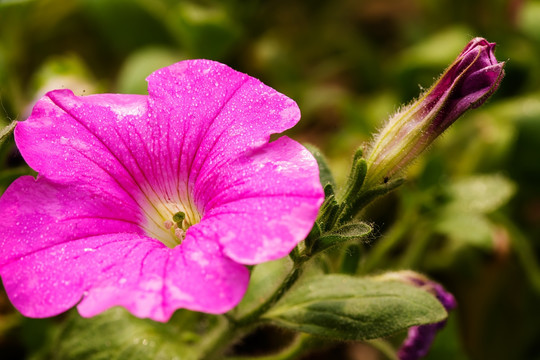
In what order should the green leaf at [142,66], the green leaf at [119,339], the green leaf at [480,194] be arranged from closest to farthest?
the green leaf at [119,339] → the green leaf at [480,194] → the green leaf at [142,66]

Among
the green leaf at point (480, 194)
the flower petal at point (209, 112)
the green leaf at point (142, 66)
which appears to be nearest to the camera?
the flower petal at point (209, 112)

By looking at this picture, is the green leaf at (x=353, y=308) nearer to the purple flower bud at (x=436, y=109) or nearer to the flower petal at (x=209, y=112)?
the purple flower bud at (x=436, y=109)

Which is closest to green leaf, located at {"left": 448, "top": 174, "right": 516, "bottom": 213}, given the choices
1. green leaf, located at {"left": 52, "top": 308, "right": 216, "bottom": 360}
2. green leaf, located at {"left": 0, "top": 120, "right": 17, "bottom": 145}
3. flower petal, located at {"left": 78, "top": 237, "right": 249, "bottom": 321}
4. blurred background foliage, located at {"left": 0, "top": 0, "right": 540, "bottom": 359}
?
blurred background foliage, located at {"left": 0, "top": 0, "right": 540, "bottom": 359}

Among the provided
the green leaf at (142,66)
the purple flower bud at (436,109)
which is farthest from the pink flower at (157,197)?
the green leaf at (142,66)

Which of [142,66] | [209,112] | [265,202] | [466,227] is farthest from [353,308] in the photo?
[142,66]

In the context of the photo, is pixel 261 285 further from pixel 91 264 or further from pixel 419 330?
pixel 91 264

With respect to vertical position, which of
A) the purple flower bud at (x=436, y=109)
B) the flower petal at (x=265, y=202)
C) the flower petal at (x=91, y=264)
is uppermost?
the purple flower bud at (x=436, y=109)
